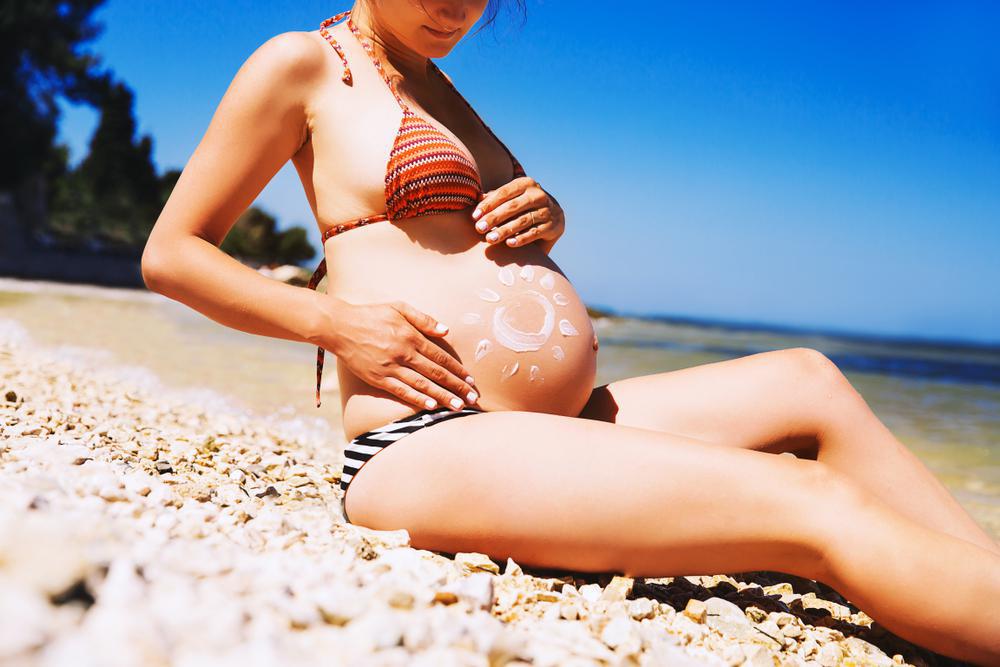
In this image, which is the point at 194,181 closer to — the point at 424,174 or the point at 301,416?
the point at 424,174

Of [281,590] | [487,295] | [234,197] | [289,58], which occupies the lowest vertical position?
[281,590]

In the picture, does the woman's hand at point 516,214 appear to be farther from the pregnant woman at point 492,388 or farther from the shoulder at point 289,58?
the shoulder at point 289,58

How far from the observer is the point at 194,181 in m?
1.65

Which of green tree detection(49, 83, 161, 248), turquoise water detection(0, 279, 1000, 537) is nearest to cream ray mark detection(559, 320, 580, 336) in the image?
turquoise water detection(0, 279, 1000, 537)

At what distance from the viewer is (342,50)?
5.89ft

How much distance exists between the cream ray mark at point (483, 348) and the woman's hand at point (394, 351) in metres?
0.10

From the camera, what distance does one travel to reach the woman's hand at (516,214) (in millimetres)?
1763

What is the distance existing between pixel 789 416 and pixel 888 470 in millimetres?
256

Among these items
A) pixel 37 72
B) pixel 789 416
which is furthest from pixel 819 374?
pixel 37 72

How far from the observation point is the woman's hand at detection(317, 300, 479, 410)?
156cm

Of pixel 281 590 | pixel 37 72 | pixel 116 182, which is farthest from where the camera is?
pixel 116 182

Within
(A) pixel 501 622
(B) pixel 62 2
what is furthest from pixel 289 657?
(B) pixel 62 2

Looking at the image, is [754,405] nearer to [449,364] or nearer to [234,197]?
[449,364]

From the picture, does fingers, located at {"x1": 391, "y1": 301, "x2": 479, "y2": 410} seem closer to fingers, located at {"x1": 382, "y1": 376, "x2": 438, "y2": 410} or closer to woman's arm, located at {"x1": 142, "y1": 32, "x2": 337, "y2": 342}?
fingers, located at {"x1": 382, "y1": 376, "x2": 438, "y2": 410}
